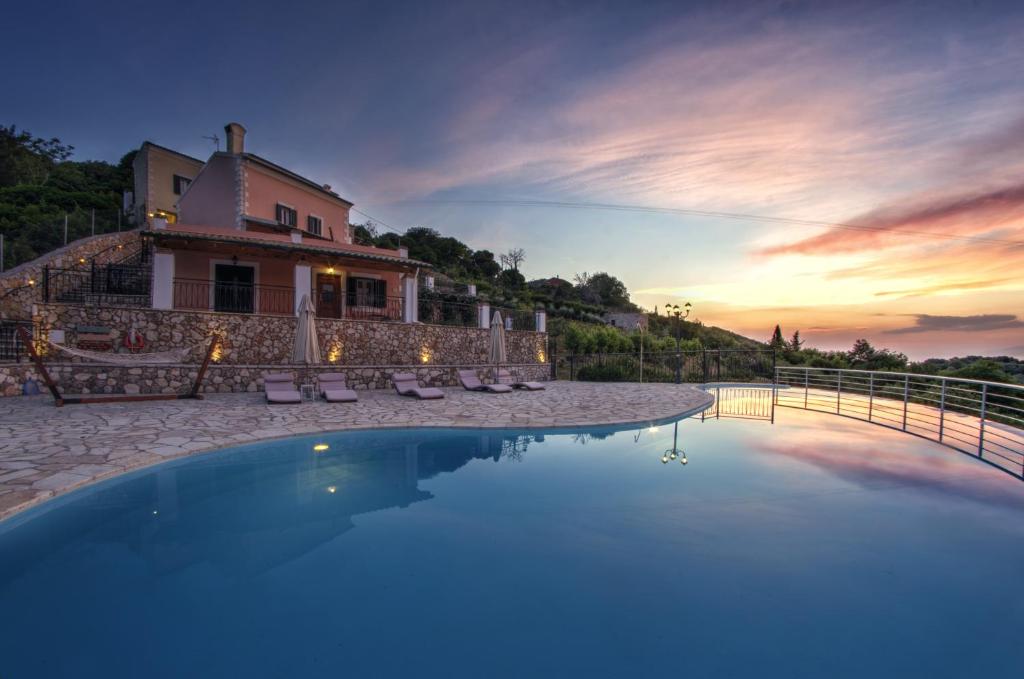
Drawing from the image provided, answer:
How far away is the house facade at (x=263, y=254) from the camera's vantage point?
14.6 metres

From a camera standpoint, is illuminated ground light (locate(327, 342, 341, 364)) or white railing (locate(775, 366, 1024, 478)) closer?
white railing (locate(775, 366, 1024, 478))

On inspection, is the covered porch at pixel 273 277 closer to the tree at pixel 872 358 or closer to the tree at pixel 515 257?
the tree at pixel 872 358

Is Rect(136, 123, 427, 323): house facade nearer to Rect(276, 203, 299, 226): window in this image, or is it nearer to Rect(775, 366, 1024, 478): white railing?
Rect(276, 203, 299, 226): window

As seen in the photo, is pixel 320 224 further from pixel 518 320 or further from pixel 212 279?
pixel 518 320

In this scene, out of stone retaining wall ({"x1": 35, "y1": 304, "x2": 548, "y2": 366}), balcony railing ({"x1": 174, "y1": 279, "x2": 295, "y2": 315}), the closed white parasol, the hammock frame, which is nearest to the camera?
the hammock frame

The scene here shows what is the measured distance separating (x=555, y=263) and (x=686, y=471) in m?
40.5

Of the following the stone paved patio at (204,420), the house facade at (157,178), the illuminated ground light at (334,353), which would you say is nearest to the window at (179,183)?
the house facade at (157,178)

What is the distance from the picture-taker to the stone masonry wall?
54.3 ft

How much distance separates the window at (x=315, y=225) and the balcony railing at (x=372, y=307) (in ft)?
15.0

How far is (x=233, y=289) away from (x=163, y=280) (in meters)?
3.71

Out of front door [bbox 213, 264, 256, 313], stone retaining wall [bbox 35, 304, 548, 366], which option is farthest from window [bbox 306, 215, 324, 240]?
stone retaining wall [bbox 35, 304, 548, 366]

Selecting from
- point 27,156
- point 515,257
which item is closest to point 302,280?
point 515,257

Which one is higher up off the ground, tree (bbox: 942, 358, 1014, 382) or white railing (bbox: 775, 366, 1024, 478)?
tree (bbox: 942, 358, 1014, 382)

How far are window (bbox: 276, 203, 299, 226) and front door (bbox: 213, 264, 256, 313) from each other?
3245mm
